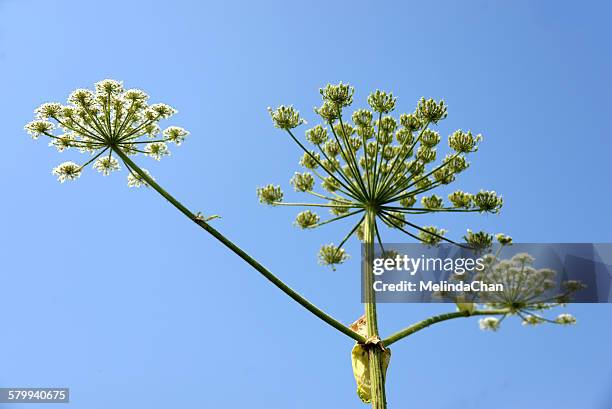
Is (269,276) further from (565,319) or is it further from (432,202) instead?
(432,202)

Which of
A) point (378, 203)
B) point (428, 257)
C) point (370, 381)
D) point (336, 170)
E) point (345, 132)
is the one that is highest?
point (345, 132)

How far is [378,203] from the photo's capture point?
888 cm

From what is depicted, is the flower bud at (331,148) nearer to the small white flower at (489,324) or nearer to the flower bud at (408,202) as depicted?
the flower bud at (408,202)


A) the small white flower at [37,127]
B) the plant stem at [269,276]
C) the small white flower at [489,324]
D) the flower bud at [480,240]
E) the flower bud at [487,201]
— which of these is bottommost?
the small white flower at [489,324]

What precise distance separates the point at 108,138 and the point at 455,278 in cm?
490

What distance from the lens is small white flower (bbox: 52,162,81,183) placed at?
8992 mm

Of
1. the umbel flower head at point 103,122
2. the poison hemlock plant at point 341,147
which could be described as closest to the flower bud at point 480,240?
the poison hemlock plant at point 341,147

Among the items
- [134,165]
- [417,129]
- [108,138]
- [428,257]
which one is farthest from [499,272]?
[108,138]

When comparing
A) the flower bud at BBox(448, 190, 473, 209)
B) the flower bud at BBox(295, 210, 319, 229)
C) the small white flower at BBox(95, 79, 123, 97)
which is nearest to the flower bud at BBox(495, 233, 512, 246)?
the flower bud at BBox(448, 190, 473, 209)

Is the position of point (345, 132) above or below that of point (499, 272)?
above

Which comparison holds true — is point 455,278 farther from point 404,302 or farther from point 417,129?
point 417,129

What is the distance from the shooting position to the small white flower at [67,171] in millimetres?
8992

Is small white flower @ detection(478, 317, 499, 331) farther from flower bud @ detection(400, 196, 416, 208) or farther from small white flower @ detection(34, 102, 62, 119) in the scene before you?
small white flower @ detection(34, 102, 62, 119)

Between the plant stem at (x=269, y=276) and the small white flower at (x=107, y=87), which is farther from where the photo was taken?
the small white flower at (x=107, y=87)
